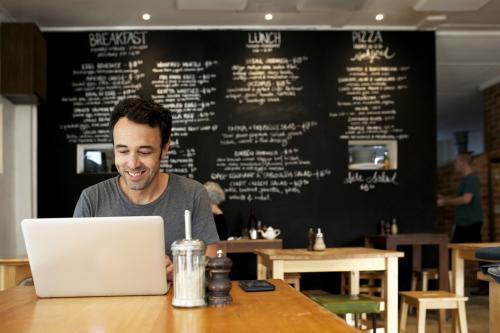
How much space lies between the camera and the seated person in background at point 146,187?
A: 215 centimetres

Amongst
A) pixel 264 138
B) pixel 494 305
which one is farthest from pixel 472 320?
pixel 494 305

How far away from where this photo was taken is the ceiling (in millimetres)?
5582

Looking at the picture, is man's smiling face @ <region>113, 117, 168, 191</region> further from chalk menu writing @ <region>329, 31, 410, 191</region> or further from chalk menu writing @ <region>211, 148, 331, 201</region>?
chalk menu writing @ <region>329, 31, 410, 191</region>

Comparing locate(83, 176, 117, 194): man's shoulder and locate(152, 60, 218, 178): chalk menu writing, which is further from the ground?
locate(152, 60, 218, 178): chalk menu writing

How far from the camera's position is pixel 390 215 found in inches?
256

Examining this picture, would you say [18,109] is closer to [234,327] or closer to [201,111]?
[201,111]

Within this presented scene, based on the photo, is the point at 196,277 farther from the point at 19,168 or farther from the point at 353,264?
the point at 19,168

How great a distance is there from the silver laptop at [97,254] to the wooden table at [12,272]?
2884 millimetres

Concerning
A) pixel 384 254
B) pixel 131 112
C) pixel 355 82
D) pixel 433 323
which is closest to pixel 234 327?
pixel 131 112

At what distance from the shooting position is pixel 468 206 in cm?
768

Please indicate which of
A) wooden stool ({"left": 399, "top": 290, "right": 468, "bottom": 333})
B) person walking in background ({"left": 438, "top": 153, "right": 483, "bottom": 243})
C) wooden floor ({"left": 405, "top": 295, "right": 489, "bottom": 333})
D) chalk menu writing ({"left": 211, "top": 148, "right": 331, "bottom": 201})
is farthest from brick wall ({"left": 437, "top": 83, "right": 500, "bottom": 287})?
wooden stool ({"left": 399, "top": 290, "right": 468, "bottom": 333})

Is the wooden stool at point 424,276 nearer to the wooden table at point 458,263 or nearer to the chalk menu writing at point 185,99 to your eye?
the wooden table at point 458,263

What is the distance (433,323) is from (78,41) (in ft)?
13.9

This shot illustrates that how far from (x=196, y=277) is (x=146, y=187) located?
66 centimetres
